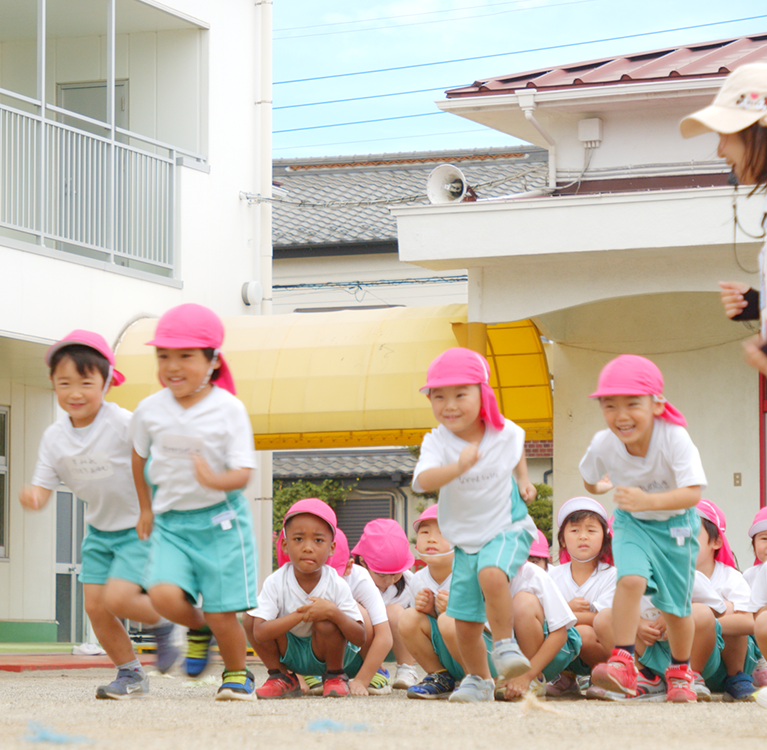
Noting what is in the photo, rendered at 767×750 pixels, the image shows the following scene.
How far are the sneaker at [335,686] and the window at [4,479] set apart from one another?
7.69 metres

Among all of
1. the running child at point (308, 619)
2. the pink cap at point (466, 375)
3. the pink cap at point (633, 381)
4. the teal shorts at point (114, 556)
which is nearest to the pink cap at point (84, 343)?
the teal shorts at point (114, 556)

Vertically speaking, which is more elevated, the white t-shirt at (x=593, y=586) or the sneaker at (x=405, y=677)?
the white t-shirt at (x=593, y=586)

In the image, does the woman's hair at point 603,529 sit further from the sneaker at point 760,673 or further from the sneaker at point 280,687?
the sneaker at point 280,687

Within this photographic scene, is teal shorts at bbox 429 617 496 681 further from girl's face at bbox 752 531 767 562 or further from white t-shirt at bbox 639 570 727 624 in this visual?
girl's face at bbox 752 531 767 562

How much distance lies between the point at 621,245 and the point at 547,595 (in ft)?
16.4

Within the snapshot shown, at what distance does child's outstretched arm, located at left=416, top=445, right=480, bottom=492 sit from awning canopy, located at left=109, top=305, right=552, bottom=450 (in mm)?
5479

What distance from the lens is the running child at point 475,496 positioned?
477 cm

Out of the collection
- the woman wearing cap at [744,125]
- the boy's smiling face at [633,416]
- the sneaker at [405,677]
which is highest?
the woman wearing cap at [744,125]

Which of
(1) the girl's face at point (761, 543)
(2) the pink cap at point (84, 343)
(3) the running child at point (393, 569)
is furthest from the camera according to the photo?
(3) the running child at point (393, 569)

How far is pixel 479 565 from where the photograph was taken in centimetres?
475

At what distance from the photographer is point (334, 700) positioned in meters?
5.05

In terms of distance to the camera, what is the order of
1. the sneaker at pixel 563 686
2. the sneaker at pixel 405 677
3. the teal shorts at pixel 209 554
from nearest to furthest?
the teal shorts at pixel 209 554 → the sneaker at pixel 563 686 → the sneaker at pixel 405 677

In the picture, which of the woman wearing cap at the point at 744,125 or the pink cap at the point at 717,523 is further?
the pink cap at the point at 717,523

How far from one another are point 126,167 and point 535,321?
13.9 feet
